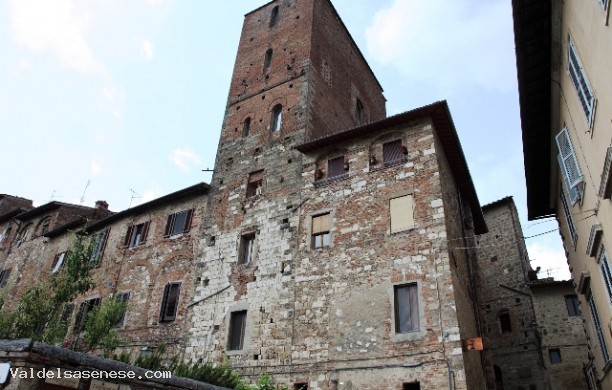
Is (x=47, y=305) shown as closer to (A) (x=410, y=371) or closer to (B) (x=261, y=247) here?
(B) (x=261, y=247)

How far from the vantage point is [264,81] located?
65.6ft

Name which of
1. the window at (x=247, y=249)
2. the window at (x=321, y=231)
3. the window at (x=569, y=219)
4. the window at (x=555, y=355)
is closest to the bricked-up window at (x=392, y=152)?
the window at (x=321, y=231)

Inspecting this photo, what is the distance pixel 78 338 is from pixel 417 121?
14716 millimetres

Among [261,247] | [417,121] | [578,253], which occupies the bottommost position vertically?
[578,253]

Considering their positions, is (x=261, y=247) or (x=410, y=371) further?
(x=261, y=247)

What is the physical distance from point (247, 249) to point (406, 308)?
20.2 feet

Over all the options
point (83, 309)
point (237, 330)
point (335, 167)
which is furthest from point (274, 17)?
point (83, 309)

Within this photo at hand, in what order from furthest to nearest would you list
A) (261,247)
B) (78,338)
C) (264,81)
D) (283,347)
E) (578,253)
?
(264,81), (78,338), (261,247), (283,347), (578,253)

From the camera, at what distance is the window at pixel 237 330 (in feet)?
46.3

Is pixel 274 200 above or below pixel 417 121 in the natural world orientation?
below

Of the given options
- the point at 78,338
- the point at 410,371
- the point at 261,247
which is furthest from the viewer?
the point at 78,338

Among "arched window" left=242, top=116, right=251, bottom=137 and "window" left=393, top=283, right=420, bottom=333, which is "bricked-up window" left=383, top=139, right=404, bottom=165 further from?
"arched window" left=242, top=116, right=251, bottom=137

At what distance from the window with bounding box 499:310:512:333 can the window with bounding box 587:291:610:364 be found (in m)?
10.8

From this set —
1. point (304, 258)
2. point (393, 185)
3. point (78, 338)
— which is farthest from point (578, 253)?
point (78, 338)
